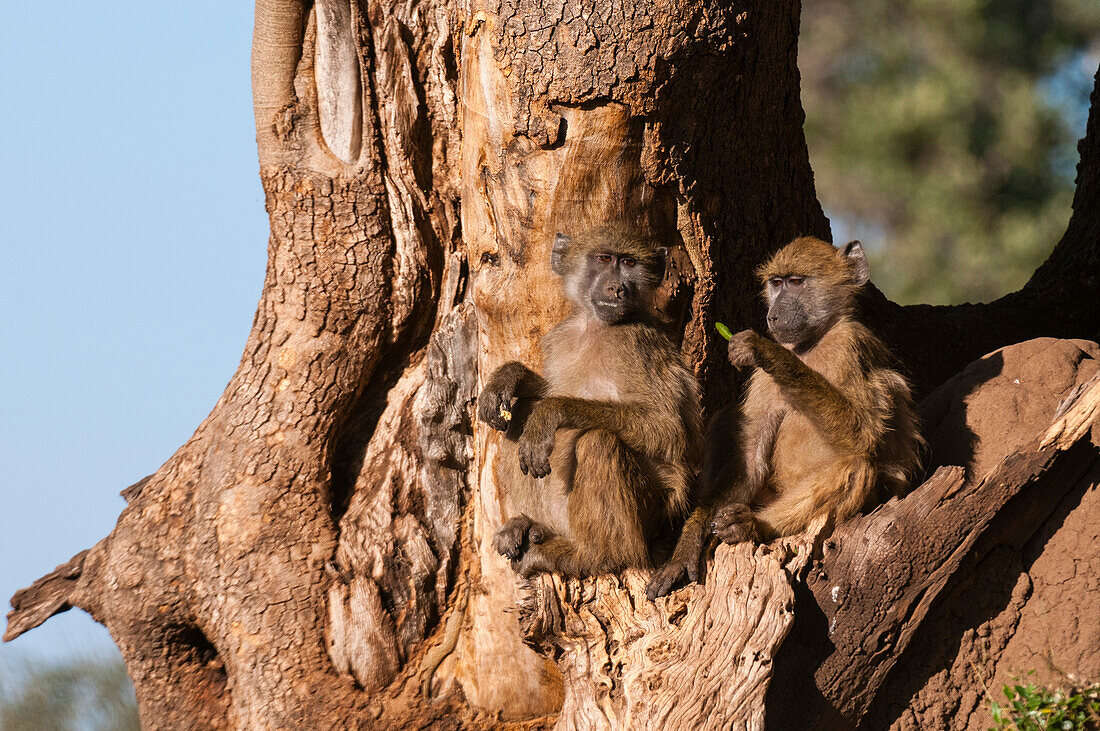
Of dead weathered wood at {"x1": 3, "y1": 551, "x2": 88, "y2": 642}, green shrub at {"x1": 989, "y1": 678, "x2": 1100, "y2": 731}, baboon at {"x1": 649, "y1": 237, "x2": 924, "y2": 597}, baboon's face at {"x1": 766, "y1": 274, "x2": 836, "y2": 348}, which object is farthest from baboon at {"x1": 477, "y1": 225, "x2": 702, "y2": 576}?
dead weathered wood at {"x1": 3, "y1": 551, "x2": 88, "y2": 642}

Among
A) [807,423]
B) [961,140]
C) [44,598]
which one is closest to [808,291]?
[807,423]

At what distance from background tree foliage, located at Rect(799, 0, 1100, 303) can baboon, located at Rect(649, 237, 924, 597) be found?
13.5 m

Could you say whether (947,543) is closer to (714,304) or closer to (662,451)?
(662,451)

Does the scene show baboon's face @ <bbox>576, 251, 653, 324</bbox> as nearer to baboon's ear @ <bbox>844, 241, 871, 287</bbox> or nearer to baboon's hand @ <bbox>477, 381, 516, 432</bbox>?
baboon's hand @ <bbox>477, 381, 516, 432</bbox>

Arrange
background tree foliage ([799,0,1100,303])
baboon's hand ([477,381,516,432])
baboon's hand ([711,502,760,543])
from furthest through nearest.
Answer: background tree foliage ([799,0,1100,303])
baboon's hand ([477,381,516,432])
baboon's hand ([711,502,760,543])

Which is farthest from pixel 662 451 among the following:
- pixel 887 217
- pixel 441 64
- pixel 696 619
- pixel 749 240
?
pixel 887 217

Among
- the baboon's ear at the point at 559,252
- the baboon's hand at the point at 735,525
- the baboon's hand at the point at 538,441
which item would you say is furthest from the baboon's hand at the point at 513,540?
the baboon's ear at the point at 559,252

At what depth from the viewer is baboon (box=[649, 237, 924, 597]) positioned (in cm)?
429

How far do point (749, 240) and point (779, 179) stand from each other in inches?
23.4

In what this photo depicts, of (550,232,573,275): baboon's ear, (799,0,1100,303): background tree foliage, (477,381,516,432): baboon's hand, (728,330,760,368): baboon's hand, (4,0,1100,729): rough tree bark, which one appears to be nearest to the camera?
(728,330,760,368): baboon's hand

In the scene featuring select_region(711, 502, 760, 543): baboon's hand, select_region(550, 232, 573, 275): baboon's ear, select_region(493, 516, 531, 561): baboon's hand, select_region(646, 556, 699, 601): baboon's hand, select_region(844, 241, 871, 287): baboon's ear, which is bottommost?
select_region(646, 556, 699, 601): baboon's hand

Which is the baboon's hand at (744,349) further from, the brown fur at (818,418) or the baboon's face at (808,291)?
the baboon's face at (808,291)

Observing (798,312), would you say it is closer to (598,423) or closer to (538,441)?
(598,423)

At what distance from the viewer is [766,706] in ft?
12.9
